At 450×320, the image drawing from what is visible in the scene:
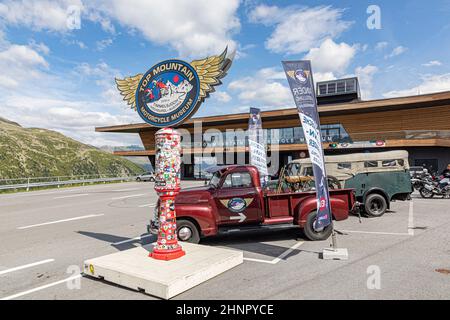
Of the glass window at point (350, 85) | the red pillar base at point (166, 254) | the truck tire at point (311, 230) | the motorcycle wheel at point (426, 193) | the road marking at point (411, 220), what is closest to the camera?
the red pillar base at point (166, 254)

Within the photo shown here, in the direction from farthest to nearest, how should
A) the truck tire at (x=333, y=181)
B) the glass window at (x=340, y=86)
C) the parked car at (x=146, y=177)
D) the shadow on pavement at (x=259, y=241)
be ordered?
the glass window at (x=340, y=86) < the parked car at (x=146, y=177) < the truck tire at (x=333, y=181) < the shadow on pavement at (x=259, y=241)

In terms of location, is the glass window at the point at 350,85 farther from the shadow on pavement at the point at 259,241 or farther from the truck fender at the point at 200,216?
the truck fender at the point at 200,216

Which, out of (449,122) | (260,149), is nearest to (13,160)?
(260,149)

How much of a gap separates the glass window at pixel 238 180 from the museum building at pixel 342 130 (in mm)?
14888

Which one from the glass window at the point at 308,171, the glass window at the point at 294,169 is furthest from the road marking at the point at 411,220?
the glass window at the point at 294,169

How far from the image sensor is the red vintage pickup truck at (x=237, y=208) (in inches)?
302

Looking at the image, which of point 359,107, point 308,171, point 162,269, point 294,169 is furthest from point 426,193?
point 359,107

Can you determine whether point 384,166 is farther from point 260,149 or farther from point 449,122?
point 449,122

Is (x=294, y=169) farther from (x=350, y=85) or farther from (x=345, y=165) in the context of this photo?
(x=350, y=85)

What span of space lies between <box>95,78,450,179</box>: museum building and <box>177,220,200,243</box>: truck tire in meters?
15.3

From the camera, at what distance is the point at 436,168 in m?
29.3

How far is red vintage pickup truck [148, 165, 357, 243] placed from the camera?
7.67m

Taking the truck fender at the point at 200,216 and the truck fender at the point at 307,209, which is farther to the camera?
the truck fender at the point at 307,209
